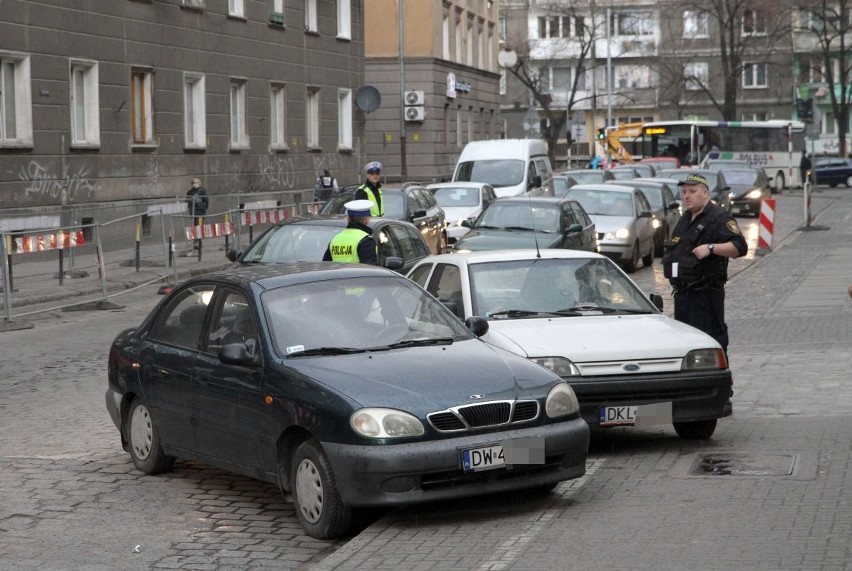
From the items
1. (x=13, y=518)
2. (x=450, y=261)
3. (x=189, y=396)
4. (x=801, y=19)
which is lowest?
(x=13, y=518)

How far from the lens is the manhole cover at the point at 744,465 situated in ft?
27.3

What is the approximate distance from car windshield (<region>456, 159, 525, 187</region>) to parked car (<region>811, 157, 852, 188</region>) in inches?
1605

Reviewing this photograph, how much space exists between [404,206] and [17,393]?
12.3 metres

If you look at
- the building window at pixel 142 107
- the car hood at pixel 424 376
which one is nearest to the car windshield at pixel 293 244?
the car hood at pixel 424 376

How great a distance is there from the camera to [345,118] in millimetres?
46625

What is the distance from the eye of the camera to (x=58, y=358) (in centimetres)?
1538

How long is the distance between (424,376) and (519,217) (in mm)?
15162

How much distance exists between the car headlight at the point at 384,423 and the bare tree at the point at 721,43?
6624 centimetres

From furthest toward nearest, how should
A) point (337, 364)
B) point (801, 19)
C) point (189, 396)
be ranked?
point (801, 19), point (189, 396), point (337, 364)

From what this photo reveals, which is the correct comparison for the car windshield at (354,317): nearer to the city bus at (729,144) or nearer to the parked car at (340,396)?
the parked car at (340,396)

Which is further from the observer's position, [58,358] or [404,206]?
[404,206]

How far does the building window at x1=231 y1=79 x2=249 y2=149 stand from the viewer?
3841cm

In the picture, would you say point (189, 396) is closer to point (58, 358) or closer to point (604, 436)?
point (604, 436)

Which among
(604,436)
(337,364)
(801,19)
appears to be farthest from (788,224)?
(801,19)
